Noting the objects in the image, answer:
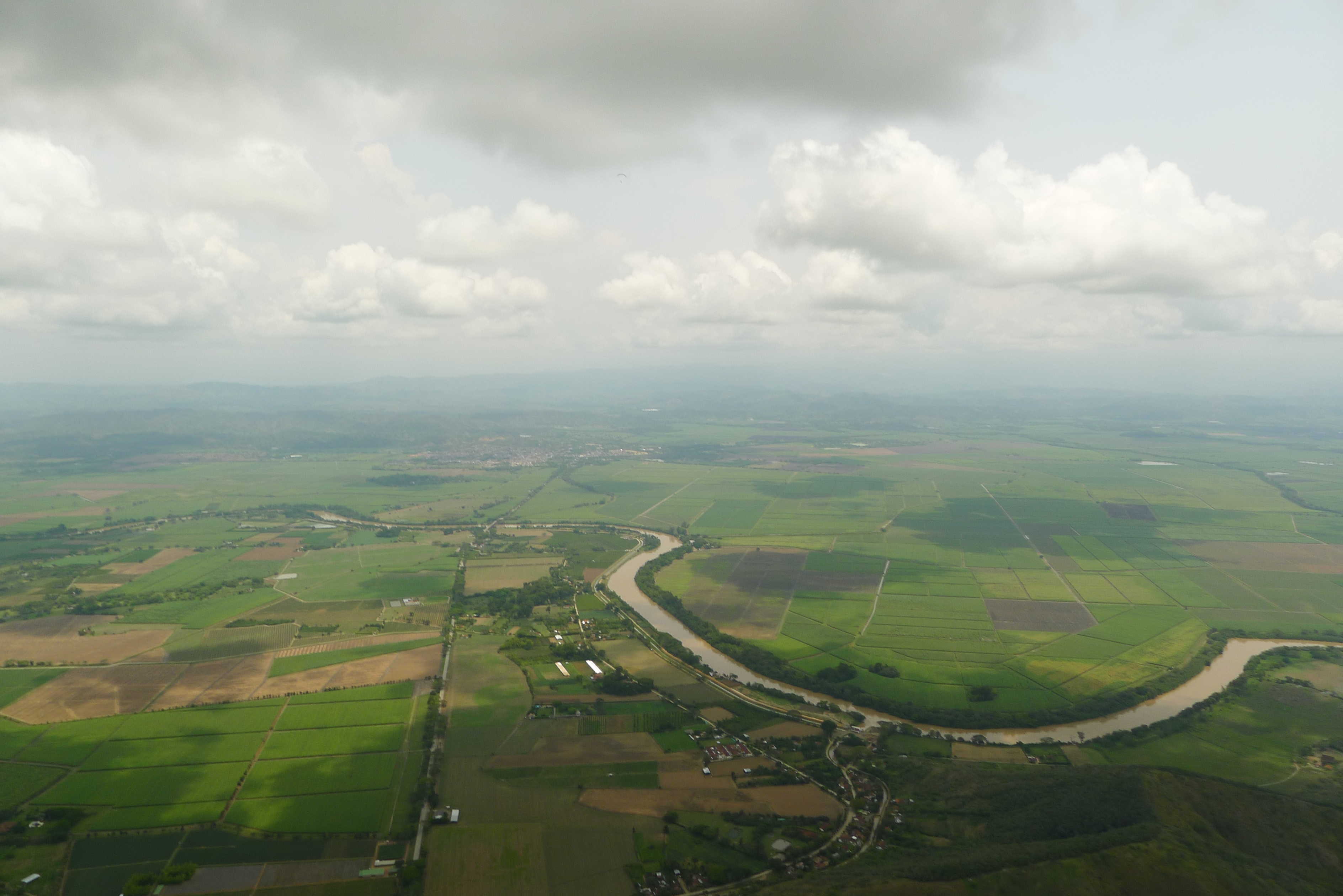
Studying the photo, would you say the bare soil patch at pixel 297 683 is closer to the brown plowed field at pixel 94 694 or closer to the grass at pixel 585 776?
the brown plowed field at pixel 94 694

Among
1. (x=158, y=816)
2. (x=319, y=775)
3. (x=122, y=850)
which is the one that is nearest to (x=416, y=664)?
(x=319, y=775)

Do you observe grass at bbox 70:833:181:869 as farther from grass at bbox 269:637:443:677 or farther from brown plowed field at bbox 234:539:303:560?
brown plowed field at bbox 234:539:303:560

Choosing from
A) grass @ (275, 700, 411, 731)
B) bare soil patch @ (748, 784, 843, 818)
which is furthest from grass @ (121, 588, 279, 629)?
bare soil patch @ (748, 784, 843, 818)

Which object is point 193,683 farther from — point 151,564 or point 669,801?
point 151,564

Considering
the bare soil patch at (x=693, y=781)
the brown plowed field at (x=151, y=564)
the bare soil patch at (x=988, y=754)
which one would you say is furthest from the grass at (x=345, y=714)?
the brown plowed field at (x=151, y=564)

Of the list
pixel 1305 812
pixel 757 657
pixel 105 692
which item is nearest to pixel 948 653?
pixel 757 657
